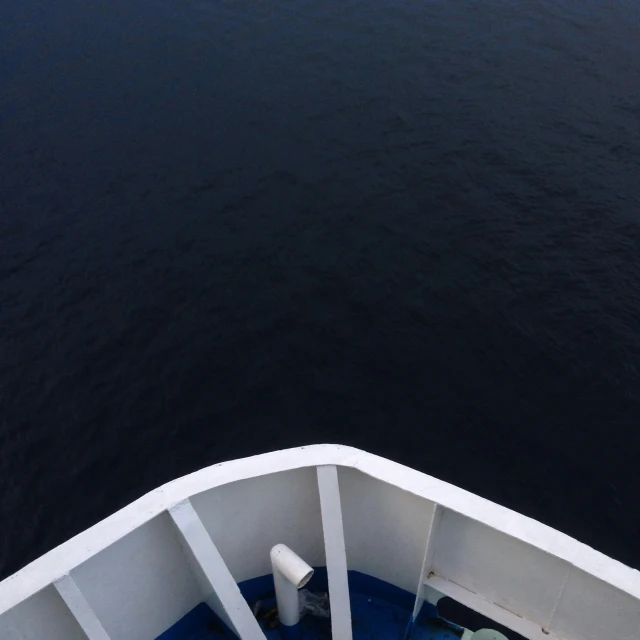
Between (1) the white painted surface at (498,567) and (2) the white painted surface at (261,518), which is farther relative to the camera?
(2) the white painted surface at (261,518)

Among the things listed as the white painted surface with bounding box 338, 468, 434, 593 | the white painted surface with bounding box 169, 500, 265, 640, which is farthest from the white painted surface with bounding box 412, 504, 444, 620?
the white painted surface with bounding box 169, 500, 265, 640

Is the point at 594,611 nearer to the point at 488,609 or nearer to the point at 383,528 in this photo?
the point at 488,609

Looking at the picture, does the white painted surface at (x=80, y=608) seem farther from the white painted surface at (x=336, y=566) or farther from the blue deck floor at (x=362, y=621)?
the white painted surface at (x=336, y=566)

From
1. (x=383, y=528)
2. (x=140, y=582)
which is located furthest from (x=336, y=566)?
(x=140, y=582)

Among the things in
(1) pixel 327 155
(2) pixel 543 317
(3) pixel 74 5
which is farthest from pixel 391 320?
(3) pixel 74 5

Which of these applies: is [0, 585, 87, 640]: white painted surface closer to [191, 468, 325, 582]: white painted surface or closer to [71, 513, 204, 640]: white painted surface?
[71, 513, 204, 640]: white painted surface

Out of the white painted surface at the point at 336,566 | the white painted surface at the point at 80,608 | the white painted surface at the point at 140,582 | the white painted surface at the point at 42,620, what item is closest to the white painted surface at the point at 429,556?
the white painted surface at the point at 336,566
